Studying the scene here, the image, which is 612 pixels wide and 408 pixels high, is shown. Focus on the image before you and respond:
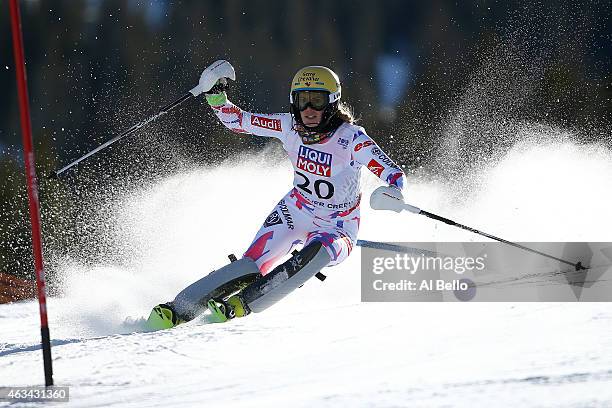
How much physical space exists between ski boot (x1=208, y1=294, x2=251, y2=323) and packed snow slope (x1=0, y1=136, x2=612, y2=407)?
0.38 feet

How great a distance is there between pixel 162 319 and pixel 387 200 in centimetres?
161

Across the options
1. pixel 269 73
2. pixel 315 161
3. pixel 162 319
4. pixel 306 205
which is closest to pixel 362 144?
pixel 315 161

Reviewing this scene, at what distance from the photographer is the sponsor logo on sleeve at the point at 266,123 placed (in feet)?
18.9

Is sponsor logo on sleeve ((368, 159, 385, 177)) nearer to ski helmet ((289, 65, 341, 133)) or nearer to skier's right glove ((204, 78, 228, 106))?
ski helmet ((289, 65, 341, 133))

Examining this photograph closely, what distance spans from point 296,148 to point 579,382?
129 inches

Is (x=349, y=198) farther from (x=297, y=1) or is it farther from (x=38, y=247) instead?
(x=297, y=1)

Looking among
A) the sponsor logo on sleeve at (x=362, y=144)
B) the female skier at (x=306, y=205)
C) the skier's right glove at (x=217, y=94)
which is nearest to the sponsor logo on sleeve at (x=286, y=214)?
the female skier at (x=306, y=205)

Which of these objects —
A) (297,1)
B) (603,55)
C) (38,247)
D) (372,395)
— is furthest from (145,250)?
(297,1)

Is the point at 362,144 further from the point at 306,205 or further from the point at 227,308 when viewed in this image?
the point at 227,308

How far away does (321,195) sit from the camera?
554cm

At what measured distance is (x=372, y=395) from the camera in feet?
9.04

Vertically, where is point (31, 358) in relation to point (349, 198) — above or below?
below

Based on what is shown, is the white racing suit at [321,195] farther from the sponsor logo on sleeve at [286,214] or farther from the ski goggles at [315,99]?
the ski goggles at [315,99]

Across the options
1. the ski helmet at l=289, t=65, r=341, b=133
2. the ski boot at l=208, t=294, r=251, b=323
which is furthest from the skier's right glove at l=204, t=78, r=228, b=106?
the ski boot at l=208, t=294, r=251, b=323
